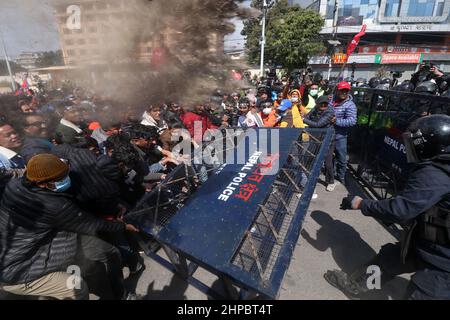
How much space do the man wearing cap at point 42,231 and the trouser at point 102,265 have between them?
14 cm

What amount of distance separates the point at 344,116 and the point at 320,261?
9.25ft

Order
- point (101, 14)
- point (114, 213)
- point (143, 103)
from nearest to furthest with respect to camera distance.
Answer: point (114, 213) < point (101, 14) < point (143, 103)

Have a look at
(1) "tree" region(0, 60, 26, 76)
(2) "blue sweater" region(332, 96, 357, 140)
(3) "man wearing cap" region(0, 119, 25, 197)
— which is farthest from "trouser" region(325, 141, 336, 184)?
(1) "tree" region(0, 60, 26, 76)

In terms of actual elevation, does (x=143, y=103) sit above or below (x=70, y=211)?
above

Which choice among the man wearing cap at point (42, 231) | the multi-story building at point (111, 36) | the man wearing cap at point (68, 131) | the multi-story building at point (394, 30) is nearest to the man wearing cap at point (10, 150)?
the man wearing cap at point (68, 131)

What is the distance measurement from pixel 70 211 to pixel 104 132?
9.68 ft

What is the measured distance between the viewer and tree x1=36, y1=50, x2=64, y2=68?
3723mm

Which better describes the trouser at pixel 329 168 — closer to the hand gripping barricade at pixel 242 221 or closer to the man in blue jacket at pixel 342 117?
the man in blue jacket at pixel 342 117

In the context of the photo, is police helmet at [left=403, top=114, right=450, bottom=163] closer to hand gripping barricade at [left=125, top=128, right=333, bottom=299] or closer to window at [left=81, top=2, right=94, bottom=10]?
hand gripping barricade at [left=125, top=128, right=333, bottom=299]

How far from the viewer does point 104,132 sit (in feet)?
15.0

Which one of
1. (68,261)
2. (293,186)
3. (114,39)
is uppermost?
(114,39)

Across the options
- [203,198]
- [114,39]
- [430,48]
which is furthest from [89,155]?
[430,48]

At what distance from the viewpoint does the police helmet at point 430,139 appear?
1.71 m

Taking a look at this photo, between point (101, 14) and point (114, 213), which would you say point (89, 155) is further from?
point (101, 14)
